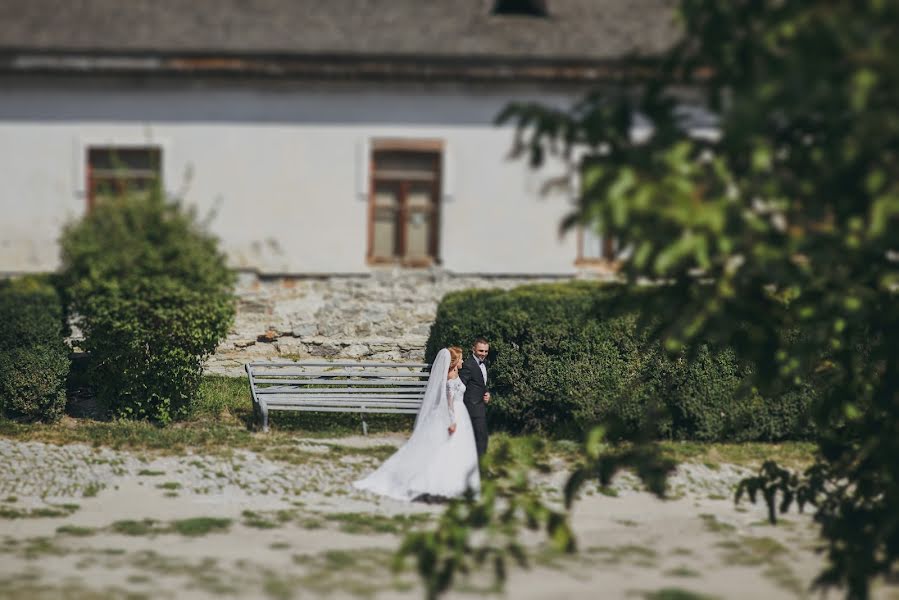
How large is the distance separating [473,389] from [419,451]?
989mm

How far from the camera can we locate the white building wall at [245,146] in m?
18.8

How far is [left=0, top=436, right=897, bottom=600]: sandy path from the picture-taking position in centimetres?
843

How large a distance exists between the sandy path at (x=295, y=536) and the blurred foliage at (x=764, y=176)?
1809mm

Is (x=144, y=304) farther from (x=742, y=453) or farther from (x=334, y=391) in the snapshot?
(x=742, y=453)

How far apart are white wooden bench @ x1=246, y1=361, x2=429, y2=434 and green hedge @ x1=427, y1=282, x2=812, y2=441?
1.27 m

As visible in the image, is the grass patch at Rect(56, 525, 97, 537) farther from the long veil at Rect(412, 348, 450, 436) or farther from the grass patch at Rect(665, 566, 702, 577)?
the grass patch at Rect(665, 566, 702, 577)

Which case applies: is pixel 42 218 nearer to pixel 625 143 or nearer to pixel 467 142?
pixel 467 142

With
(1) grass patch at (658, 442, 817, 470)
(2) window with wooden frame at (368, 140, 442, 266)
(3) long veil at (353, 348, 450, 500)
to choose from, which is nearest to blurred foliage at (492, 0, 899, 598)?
(3) long veil at (353, 348, 450, 500)

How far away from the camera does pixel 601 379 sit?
14680mm

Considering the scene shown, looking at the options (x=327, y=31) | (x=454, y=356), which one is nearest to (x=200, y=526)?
(x=454, y=356)

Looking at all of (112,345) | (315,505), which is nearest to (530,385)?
(315,505)

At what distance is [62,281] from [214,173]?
4030 millimetres

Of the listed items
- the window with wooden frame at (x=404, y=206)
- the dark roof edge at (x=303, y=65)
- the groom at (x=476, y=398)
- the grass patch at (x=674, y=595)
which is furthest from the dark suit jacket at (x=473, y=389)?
the dark roof edge at (x=303, y=65)

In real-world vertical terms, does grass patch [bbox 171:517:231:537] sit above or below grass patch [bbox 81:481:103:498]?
below
